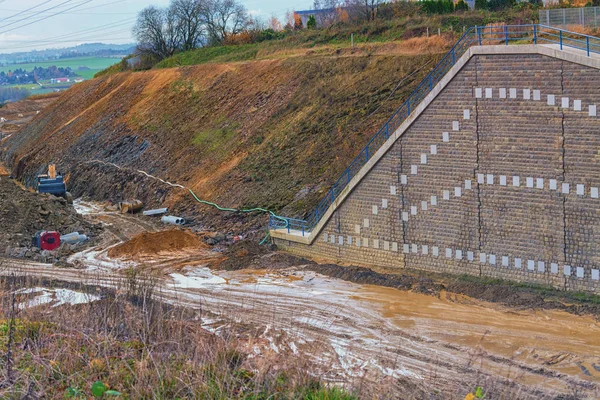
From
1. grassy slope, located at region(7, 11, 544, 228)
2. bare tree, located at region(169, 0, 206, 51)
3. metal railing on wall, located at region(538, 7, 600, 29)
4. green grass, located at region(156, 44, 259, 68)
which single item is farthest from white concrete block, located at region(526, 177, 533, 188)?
bare tree, located at region(169, 0, 206, 51)

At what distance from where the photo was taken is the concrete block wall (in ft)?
75.7

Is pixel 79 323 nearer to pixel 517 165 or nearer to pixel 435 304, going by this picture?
pixel 435 304

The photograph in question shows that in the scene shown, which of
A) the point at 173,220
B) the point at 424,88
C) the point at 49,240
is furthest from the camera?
the point at 173,220

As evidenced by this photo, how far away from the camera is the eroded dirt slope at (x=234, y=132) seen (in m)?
36.3

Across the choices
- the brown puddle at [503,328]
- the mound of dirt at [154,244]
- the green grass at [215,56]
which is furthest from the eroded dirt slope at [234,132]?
the brown puddle at [503,328]

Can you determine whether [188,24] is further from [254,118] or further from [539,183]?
[539,183]

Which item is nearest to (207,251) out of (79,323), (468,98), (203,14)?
(468,98)

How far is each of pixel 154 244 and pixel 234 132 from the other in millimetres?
13117

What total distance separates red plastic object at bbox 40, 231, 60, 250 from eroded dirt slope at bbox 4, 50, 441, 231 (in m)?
7.11

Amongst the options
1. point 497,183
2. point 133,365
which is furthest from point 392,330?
point 133,365

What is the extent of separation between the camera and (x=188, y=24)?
250 feet

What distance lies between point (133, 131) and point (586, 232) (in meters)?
36.5

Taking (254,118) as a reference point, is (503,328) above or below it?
below

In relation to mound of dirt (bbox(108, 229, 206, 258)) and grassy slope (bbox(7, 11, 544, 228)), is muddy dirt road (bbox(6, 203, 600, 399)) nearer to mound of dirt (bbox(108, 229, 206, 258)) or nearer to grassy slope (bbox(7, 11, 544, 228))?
mound of dirt (bbox(108, 229, 206, 258))
